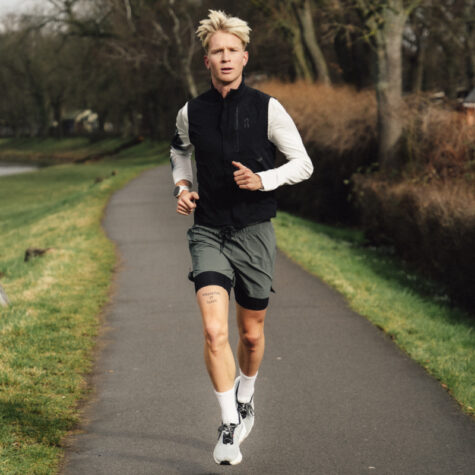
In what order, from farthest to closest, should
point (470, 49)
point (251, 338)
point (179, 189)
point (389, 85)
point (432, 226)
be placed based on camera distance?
point (470, 49) → point (389, 85) → point (432, 226) → point (251, 338) → point (179, 189)

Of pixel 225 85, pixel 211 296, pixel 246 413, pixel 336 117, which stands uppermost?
pixel 225 85

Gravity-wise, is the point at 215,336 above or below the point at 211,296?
below

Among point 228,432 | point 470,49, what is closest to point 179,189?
point 228,432

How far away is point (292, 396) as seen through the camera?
17.1 ft

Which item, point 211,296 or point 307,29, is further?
point 307,29

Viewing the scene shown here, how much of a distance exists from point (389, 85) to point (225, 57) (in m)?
12.4

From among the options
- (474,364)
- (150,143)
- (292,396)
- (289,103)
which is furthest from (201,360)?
(150,143)

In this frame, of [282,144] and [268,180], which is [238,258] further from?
[282,144]

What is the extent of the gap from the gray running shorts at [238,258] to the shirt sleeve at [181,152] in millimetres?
371

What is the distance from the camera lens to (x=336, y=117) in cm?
1638

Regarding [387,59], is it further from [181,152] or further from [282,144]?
[282,144]

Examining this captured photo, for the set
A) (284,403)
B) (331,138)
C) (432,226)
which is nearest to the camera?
(284,403)

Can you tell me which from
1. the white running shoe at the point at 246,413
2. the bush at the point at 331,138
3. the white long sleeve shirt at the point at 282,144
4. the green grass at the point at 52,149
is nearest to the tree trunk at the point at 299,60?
the bush at the point at 331,138

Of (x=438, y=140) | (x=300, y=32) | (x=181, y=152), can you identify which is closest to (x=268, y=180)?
(x=181, y=152)
